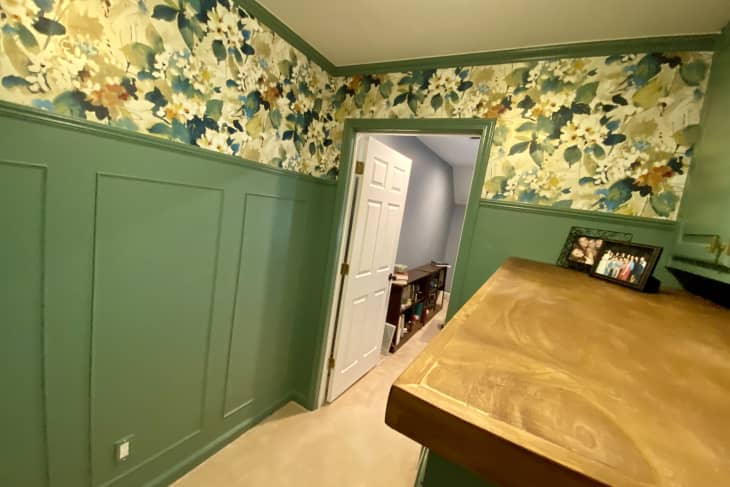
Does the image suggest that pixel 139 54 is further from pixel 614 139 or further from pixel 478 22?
pixel 614 139

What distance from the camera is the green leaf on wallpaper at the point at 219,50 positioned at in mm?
1372

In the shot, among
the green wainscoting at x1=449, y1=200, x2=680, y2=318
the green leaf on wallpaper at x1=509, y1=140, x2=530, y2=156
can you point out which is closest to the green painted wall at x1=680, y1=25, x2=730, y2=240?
the green wainscoting at x1=449, y1=200, x2=680, y2=318

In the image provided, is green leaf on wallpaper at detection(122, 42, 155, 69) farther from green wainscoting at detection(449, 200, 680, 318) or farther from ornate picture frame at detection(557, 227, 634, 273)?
ornate picture frame at detection(557, 227, 634, 273)

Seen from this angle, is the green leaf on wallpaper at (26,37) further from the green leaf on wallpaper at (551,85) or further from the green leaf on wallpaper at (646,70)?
the green leaf on wallpaper at (646,70)

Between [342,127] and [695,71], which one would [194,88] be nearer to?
[342,127]

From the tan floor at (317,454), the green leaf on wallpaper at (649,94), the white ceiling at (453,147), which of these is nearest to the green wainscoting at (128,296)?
the tan floor at (317,454)

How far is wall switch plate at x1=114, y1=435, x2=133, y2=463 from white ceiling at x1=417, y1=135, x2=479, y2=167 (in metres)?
3.43

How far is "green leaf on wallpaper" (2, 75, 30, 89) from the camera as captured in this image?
0.88 m

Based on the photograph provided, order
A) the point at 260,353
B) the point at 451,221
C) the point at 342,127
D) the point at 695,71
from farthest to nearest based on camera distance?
the point at 451,221 < the point at 342,127 < the point at 260,353 < the point at 695,71

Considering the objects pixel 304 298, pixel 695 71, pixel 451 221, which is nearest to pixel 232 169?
pixel 304 298

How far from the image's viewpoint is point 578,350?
1.66 feet

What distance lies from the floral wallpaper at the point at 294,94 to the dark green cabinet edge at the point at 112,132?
0.11ft

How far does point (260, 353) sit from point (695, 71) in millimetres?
2670

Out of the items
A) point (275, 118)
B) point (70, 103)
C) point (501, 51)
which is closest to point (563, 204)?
point (501, 51)
